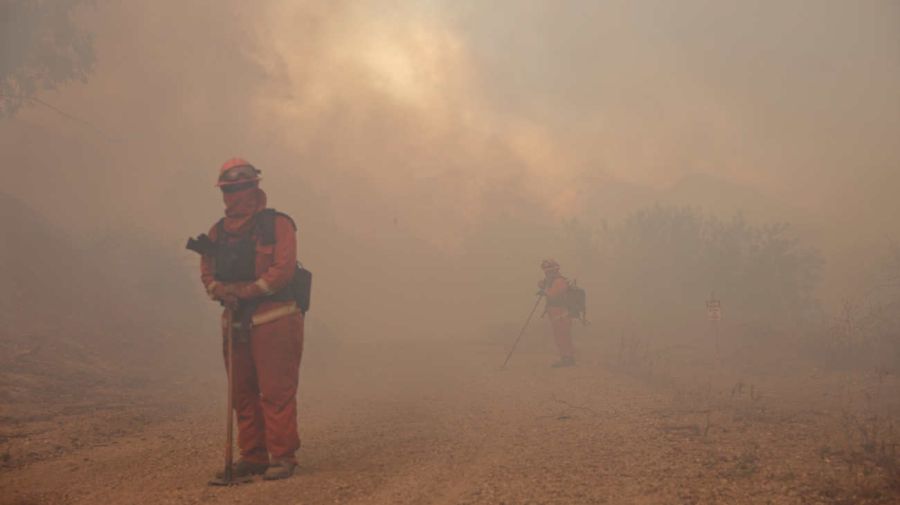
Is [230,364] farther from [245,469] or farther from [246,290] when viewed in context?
[245,469]

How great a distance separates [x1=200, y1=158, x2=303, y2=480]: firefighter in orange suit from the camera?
16.7ft

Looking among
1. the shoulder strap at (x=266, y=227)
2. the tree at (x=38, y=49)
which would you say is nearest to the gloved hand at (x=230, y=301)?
the shoulder strap at (x=266, y=227)

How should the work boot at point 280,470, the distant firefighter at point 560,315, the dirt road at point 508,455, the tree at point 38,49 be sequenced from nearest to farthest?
the dirt road at point 508,455
the work boot at point 280,470
the distant firefighter at point 560,315
the tree at point 38,49

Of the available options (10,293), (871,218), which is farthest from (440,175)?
(10,293)

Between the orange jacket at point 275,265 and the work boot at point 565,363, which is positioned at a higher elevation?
the orange jacket at point 275,265

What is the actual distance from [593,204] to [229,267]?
9234 cm

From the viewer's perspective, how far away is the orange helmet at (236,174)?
533 centimetres

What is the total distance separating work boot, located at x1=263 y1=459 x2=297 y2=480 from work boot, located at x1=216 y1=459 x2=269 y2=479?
215 mm

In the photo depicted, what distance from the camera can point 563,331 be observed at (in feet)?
49.1

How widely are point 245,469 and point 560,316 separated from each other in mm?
10880

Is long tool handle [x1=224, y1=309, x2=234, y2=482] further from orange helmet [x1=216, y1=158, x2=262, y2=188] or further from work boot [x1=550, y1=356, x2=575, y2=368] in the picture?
work boot [x1=550, y1=356, x2=575, y2=368]

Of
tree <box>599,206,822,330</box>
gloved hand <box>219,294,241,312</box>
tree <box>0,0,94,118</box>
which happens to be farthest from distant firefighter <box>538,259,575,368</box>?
tree <box>0,0,94,118</box>

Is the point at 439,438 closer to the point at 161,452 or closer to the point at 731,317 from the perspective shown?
the point at 161,452

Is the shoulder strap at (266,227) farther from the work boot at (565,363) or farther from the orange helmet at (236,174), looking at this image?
the work boot at (565,363)
